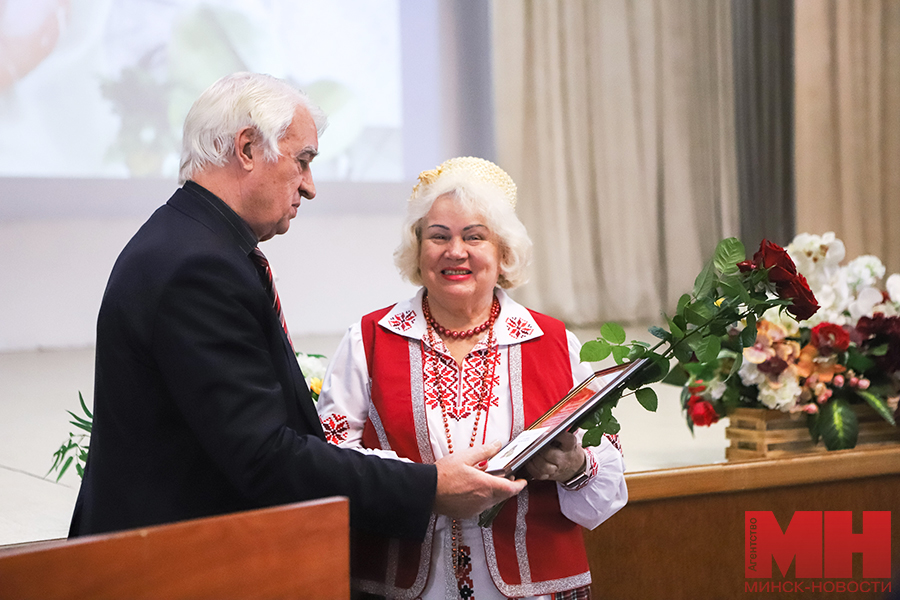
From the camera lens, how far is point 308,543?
0.98 metres

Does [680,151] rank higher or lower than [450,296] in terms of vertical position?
higher

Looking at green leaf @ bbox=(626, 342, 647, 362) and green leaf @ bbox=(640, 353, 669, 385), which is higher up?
green leaf @ bbox=(626, 342, 647, 362)

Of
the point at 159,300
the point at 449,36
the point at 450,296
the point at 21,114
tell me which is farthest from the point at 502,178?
the point at 449,36

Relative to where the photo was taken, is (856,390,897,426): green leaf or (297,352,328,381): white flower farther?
(856,390,897,426): green leaf

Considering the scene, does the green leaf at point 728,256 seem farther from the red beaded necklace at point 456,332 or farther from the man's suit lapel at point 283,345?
the man's suit lapel at point 283,345

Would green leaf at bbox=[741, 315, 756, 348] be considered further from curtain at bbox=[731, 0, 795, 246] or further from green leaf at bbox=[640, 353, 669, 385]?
curtain at bbox=[731, 0, 795, 246]

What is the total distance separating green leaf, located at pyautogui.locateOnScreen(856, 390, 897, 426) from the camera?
253 centimetres

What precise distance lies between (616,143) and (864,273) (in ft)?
12.5

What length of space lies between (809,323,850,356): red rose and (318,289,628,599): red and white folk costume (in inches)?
41.6

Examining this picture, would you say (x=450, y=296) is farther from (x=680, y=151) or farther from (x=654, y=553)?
(x=680, y=151)

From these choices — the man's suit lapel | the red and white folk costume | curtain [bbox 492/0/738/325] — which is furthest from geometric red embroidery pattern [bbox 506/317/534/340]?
curtain [bbox 492/0/738/325]

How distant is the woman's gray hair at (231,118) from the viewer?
54.5 inches

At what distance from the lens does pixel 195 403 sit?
123 centimetres

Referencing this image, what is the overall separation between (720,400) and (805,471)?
337mm
